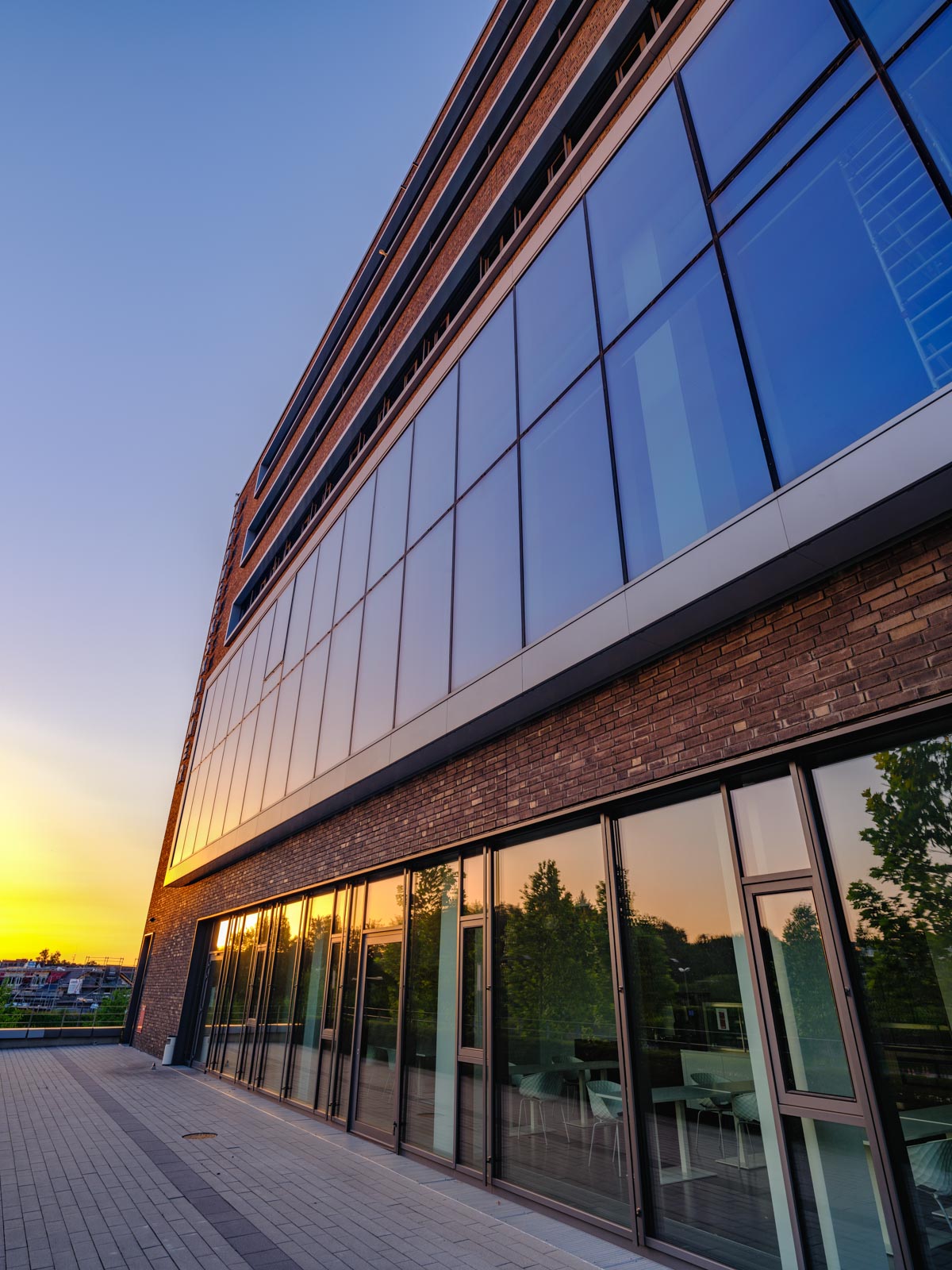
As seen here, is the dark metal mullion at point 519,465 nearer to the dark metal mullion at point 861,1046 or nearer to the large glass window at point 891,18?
the dark metal mullion at point 861,1046

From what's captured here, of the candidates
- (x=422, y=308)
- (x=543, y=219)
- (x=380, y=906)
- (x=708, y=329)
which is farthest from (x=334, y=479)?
(x=708, y=329)

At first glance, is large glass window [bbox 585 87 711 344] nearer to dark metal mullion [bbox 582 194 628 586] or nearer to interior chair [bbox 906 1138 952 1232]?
dark metal mullion [bbox 582 194 628 586]

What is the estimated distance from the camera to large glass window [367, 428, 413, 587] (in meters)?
12.9

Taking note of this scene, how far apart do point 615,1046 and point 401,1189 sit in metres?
3.32

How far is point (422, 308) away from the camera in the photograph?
14.3m

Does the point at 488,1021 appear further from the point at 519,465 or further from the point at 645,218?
the point at 645,218

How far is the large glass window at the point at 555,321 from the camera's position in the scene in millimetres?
8547

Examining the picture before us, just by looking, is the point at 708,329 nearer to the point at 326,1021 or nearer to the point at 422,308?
the point at 422,308

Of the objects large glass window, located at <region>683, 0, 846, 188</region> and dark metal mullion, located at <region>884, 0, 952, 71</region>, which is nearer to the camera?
dark metal mullion, located at <region>884, 0, 952, 71</region>

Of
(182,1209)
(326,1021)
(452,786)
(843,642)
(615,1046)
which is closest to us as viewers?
(843,642)

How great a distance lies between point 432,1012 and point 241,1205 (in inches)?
115

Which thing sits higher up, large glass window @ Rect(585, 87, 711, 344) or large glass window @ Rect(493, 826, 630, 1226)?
large glass window @ Rect(585, 87, 711, 344)

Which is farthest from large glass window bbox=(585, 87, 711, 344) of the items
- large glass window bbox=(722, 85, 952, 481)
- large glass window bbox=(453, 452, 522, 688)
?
large glass window bbox=(453, 452, 522, 688)

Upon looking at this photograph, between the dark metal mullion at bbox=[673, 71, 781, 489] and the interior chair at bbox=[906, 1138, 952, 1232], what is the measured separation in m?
4.35
